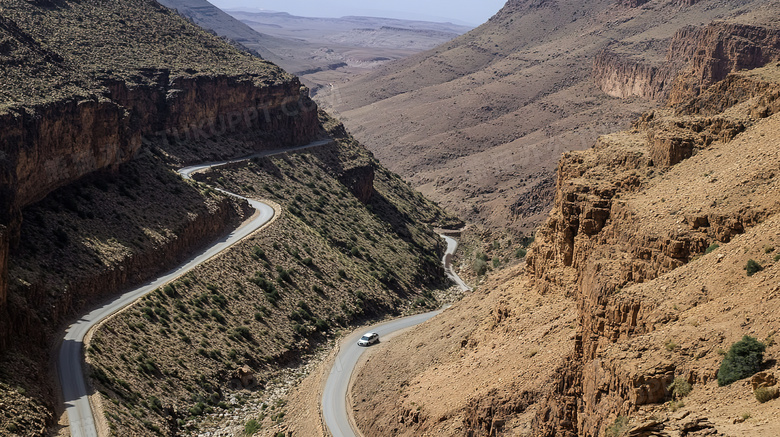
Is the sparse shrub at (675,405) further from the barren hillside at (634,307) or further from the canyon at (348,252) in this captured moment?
the canyon at (348,252)

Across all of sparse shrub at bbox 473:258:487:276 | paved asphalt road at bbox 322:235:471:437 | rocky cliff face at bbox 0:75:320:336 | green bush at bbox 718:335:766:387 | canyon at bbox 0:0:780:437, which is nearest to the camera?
green bush at bbox 718:335:766:387

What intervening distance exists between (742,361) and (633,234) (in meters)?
10.3

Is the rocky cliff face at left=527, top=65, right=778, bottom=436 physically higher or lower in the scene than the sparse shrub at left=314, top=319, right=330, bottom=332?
higher

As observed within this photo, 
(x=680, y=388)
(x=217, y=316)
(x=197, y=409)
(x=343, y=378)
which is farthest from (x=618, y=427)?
(x=217, y=316)

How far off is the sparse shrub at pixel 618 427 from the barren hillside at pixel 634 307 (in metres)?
0.07

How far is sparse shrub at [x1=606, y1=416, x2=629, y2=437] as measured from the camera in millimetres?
21903

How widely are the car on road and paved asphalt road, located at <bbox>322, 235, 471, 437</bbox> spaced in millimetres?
381

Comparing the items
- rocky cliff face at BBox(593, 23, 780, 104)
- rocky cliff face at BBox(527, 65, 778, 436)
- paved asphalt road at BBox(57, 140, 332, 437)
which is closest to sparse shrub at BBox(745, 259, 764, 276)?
rocky cliff face at BBox(527, 65, 778, 436)

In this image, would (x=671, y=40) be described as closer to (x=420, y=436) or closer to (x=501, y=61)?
(x=501, y=61)

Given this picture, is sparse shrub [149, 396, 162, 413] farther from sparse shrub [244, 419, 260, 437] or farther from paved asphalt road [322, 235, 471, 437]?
paved asphalt road [322, 235, 471, 437]

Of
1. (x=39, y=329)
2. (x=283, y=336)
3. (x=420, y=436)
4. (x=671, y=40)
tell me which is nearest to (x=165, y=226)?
(x=283, y=336)

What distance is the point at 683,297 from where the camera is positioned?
26078mm

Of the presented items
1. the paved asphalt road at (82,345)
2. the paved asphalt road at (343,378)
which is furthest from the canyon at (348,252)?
the paved asphalt road at (343,378)

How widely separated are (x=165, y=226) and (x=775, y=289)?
44.9 metres
